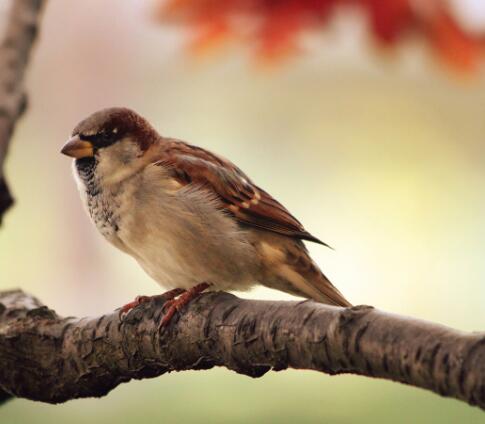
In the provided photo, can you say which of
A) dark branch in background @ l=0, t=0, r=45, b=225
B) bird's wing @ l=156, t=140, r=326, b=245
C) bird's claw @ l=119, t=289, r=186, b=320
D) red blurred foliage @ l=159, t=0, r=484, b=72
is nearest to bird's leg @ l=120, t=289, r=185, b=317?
bird's claw @ l=119, t=289, r=186, b=320

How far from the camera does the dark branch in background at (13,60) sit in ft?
4.98

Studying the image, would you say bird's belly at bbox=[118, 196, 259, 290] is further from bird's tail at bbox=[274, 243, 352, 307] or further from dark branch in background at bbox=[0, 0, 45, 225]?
dark branch in background at bbox=[0, 0, 45, 225]

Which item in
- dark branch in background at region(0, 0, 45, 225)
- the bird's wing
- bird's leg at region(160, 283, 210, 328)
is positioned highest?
dark branch in background at region(0, 0, 45, 225)

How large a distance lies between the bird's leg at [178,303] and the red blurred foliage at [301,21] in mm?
458

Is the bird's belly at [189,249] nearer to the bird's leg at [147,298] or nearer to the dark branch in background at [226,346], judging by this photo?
the bird's leg at [147,298]

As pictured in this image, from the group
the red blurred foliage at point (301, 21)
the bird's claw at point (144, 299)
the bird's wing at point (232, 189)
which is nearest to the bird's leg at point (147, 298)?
the bird's claw at point (144, 299)

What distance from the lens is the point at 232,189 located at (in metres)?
1.60

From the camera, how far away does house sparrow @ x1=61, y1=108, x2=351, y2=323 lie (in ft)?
5.00

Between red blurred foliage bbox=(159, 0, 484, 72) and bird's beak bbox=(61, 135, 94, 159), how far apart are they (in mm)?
276

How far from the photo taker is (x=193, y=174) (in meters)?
1.61

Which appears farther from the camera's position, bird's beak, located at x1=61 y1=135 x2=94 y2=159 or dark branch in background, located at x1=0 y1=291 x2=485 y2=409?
bird's beak, located at x1=61 y1=135 x2=94 y2=159

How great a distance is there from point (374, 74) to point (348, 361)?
7.12ft

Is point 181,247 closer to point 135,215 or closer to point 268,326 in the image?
point 135,215

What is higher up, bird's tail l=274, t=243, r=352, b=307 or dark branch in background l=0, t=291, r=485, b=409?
bird's tail l=274, t=243, r=352, b=307
